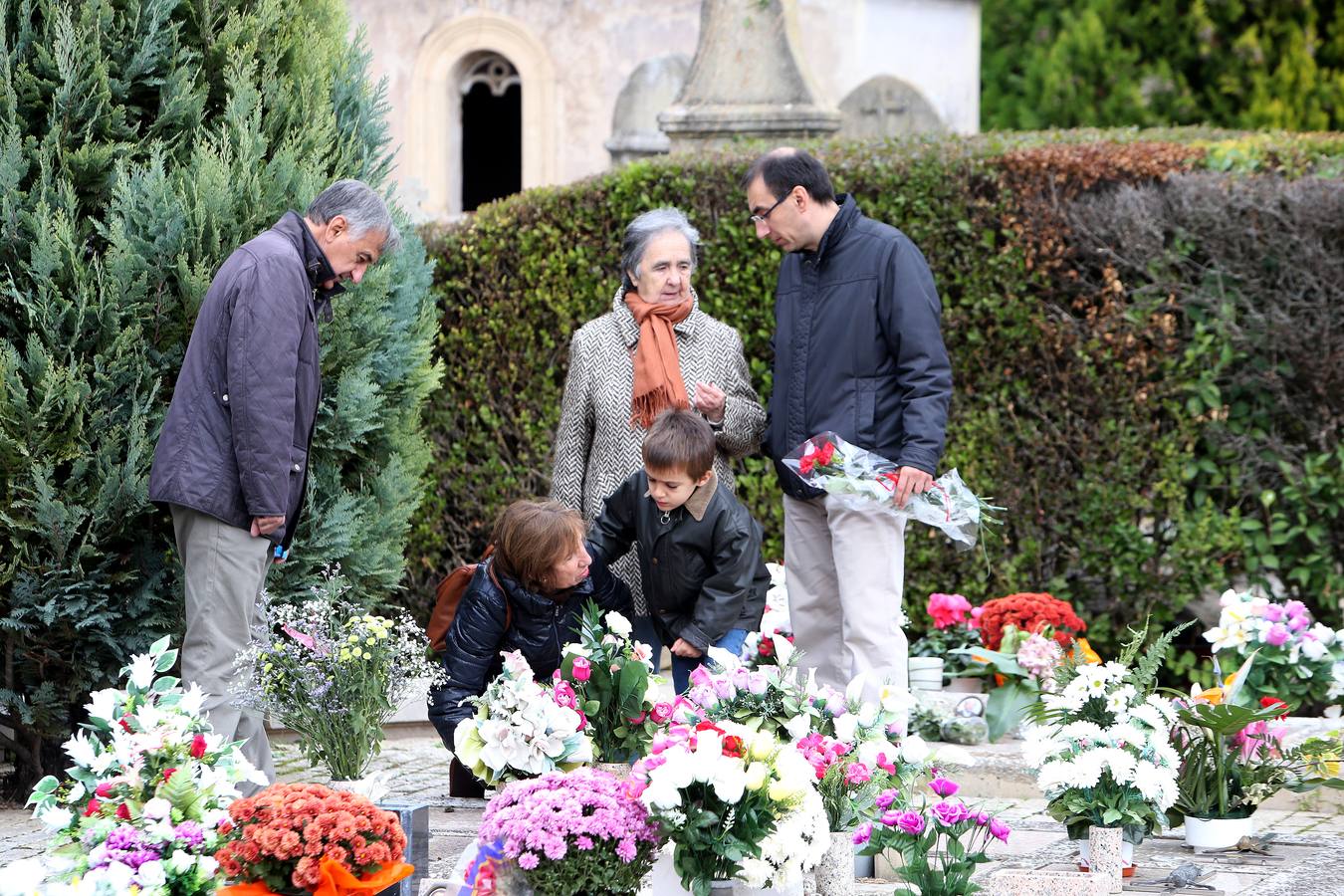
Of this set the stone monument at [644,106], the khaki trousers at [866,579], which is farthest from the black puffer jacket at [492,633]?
the stone monument at [644,106]

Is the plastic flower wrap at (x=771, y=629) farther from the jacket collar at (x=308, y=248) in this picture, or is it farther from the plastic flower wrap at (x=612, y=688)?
the jacket collar at (x=308, y=248)

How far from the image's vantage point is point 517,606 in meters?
5.38

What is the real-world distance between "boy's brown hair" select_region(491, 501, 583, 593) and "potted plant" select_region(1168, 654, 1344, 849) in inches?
71.1

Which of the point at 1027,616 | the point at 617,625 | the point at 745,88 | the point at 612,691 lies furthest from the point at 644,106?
the point at 612,691

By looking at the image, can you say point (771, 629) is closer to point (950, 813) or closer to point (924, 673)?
point (924, 673)

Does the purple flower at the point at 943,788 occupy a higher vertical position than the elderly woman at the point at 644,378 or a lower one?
lower

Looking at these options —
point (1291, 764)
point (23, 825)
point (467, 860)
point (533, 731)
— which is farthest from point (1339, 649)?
point (23, 825)

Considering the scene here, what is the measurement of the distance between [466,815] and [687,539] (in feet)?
3.55

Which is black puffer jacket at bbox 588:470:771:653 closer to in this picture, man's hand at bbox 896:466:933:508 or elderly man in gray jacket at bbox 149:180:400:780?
man's hand at bbox 896:466:933:508

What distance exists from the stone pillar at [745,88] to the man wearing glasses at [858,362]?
12.6 feet

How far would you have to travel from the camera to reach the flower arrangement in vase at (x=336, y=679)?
4.63m

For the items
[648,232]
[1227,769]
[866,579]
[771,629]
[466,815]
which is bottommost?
[466,815]

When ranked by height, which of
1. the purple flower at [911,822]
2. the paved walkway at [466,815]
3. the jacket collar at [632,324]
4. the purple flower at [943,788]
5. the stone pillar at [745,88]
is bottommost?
the paved walkway at [466,815]

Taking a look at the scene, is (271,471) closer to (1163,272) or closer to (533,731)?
(533,731)
